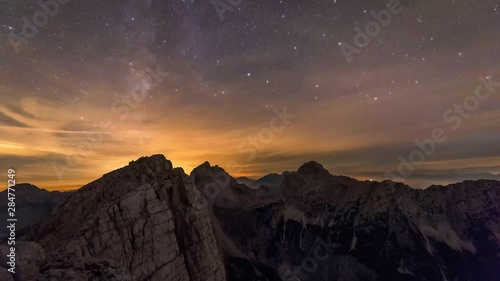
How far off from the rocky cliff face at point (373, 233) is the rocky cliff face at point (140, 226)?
4068 inches

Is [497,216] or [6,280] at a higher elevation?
[6,280]

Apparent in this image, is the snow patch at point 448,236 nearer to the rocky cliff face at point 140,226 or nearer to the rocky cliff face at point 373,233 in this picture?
the rocky cliff face at point 373,233

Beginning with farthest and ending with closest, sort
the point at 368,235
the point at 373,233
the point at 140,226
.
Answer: the point at 368,235
the point at 373,233
the point at 140,226

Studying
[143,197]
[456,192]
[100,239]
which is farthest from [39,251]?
[456,192]

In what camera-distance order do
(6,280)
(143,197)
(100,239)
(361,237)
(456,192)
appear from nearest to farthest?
1. (6,280)
2. (100,239)
3. (143,197)
4. (361,237)
5. (456,192)

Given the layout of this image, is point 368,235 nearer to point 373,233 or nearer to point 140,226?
point 373,233

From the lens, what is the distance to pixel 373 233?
593 ft

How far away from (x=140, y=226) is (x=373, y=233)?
158657 mm

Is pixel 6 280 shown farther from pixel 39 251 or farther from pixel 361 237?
pixel 361 237

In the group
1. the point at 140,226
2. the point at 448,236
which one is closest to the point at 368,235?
the point at 448,236

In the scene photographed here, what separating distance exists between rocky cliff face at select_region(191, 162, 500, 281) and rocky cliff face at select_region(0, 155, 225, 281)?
339 feet

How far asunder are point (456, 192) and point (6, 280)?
224 m

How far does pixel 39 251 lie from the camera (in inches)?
785

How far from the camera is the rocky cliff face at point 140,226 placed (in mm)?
47750
